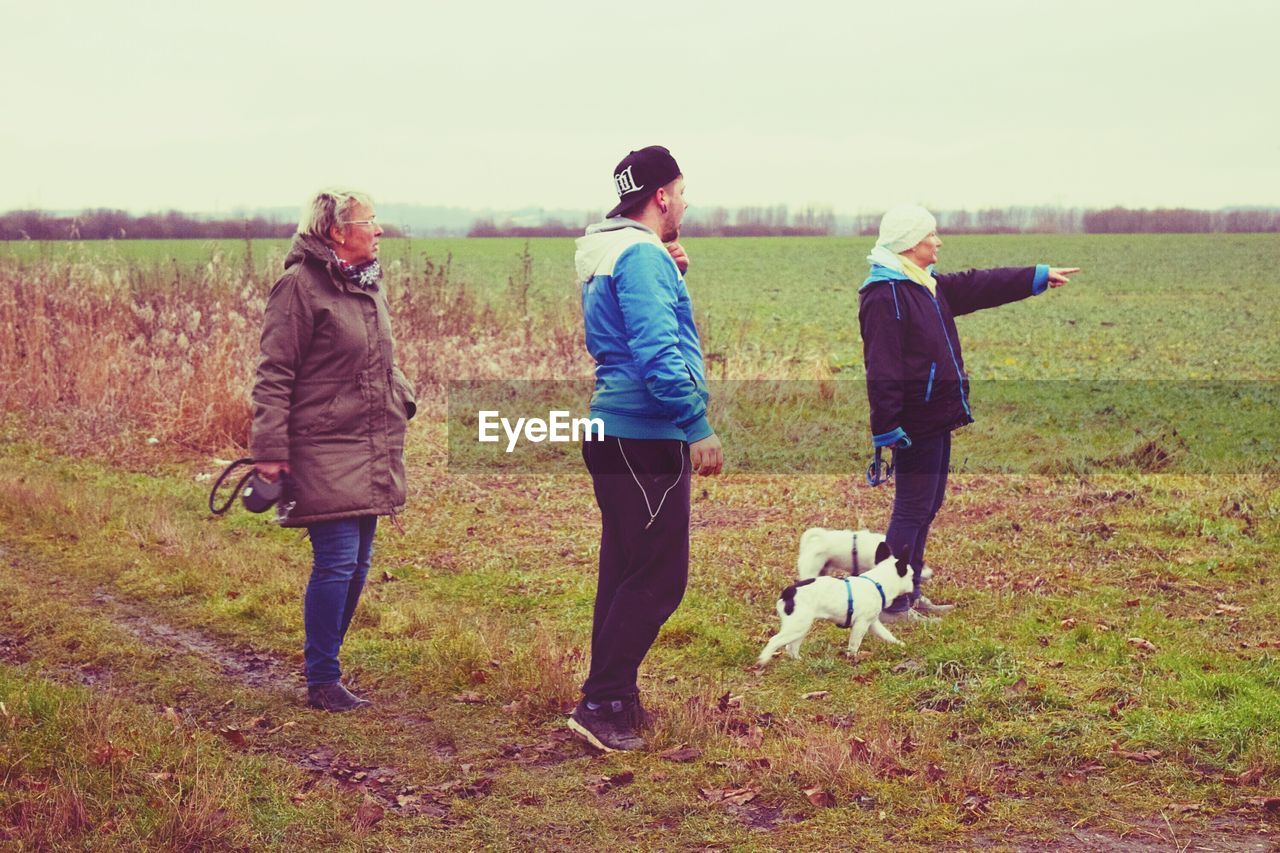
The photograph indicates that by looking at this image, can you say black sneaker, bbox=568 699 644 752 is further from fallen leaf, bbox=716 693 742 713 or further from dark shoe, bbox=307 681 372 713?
dark shoe, bbox=307 681 372 713

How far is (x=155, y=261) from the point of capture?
17016 millimetres

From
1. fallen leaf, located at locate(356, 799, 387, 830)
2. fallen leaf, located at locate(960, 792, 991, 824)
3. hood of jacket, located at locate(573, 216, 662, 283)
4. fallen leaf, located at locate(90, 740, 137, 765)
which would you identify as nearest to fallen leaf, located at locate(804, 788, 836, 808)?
fallen leaf, located at locate(960, 792, 991, 824)

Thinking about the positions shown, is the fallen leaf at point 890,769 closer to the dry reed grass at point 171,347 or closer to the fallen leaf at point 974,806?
the fallen leaf at point 974,806

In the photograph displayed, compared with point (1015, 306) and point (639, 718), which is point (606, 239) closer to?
point (639, 718)

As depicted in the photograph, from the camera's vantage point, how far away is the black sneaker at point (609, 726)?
484 cm

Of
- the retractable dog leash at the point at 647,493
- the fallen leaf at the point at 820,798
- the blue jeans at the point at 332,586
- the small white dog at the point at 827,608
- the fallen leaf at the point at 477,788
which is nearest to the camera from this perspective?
the fallen leaf at the point at 820,798

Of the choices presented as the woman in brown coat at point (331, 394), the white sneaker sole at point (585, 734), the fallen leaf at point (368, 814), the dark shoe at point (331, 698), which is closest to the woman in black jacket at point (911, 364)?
the white sneaker sole at point (585, 734)

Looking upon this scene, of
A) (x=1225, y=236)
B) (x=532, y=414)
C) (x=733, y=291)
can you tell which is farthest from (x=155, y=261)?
(x=1225, y=236)

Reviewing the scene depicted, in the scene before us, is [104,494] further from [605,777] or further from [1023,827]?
[1023,827]

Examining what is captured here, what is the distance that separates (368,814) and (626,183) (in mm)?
2424

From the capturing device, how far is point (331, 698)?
211 inches

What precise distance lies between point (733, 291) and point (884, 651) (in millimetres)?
31382

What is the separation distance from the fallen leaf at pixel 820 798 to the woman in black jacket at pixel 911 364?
88.3 inches

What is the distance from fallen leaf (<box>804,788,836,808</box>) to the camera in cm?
434
